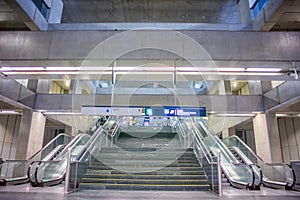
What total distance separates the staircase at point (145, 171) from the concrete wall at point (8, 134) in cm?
752

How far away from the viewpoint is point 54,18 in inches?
263

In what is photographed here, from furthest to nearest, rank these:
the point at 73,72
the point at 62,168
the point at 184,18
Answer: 1. the point at 184,18
2. the point at 62,168
3. the point at 73,72

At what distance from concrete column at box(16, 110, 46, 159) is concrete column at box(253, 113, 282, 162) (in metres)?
10.9

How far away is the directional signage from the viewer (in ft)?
19.7

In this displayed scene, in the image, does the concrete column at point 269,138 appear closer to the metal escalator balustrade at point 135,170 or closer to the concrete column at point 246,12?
the metal escalator balustrade at point 135,170

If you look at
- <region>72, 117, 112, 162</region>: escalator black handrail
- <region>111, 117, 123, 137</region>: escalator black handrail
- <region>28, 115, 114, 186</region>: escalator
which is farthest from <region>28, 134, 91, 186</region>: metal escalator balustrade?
<region>111, 117, 123, 137</region>: escalator black handrail

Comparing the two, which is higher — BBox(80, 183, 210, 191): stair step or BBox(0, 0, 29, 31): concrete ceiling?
BBox(0, 0, 29, 31): concrete ceiling

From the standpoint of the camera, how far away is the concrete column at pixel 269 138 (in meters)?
9.97

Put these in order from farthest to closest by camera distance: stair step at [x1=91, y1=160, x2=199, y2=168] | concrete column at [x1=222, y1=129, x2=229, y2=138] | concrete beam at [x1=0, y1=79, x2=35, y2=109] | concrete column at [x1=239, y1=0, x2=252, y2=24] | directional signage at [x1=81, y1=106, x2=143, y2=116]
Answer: concrete column at [x1=222, y1=129, x2=229, y2=138]
concrete beam at [x1=0, y1=79, x2=35, y2=109]
stair step at [x1=91, y1=160, x2=199, y2=168]
concrete column at [x1=239, y1=0, x2=252, y2=24]
directional signage at [x1=81, y1=106, x2=143, y2=116]

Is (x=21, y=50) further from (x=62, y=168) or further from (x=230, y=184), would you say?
(x=230, y=184)

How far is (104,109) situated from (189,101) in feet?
18.8

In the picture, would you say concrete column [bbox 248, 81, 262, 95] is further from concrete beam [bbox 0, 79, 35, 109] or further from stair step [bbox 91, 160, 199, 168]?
concrete beam [bbox 0, 79, 35, 109]

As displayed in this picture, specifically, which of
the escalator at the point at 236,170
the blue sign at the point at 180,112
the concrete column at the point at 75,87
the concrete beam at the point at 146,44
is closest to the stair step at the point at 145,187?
the escalator at the point at 236,170

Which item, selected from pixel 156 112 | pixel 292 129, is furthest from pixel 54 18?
pixel 292 129
